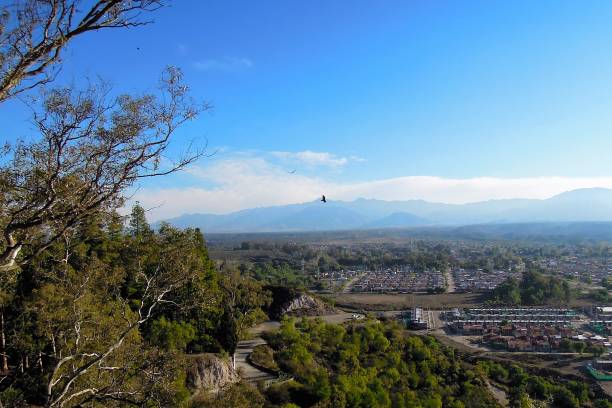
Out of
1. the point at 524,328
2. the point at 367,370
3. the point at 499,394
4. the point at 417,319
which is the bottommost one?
the point at 524,328

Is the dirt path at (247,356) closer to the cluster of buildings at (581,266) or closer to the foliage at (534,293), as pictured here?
the foliage at (534,293)

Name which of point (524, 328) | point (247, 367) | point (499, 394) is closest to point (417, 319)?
point (524, 328)

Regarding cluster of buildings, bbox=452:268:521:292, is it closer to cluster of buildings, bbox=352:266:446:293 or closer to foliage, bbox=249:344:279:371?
cluster of buildings, bbox=352:266:446:293

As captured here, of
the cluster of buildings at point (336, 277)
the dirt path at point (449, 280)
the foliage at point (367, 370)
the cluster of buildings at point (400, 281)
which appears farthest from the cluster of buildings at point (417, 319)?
the cluster of buildings at point (336, 277)

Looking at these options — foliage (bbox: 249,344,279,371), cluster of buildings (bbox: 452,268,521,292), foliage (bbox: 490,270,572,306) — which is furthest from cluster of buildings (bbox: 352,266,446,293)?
foliage (bbox: 249,344,279,371)

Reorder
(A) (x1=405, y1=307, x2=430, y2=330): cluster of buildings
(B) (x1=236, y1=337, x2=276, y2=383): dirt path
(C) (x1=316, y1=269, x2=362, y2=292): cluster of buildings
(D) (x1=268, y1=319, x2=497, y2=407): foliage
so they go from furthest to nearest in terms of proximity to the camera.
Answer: (C) (x1=316, y1=269, x2=362, y2=292): cluster of buildings
(A) (x1=405, y1=307, x2=430, y2=330): cluster of buildings
(B) (x1=236, y1=337, x2=276, y2=383): dirt path
(D) (x1=268, y1=319, x2=497, y2=407): foliage

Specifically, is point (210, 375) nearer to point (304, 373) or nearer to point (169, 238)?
point (304, 373)

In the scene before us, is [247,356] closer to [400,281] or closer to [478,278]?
[400,281]
